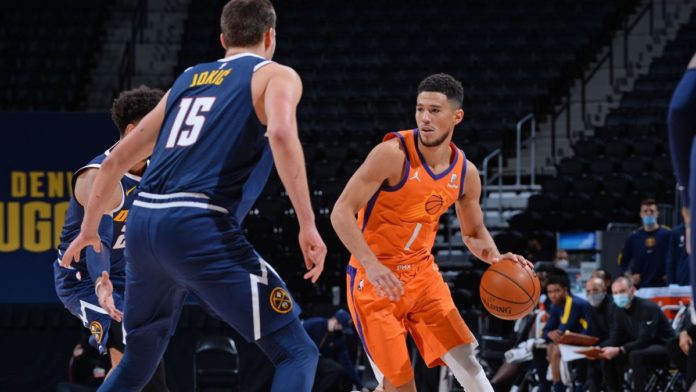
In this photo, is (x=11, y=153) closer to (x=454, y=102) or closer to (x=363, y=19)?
(x=454, y=102)

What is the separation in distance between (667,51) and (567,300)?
32.9 ft

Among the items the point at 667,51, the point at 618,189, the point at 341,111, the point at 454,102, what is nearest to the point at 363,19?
the point at 341,111

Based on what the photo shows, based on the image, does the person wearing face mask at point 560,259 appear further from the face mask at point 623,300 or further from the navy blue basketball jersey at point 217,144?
the navy blue basketball jersey at point 217,144

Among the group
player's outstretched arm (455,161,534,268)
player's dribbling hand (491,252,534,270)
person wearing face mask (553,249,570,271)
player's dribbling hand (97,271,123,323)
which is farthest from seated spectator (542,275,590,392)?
player's dribbling hand (97,271,123,323)

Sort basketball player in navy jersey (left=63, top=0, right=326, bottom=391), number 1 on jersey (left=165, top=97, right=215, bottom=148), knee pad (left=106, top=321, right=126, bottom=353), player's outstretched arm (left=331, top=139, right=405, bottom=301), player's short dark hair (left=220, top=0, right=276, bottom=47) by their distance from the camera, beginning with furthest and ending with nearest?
1. knee pad (left=106, top=321, right=126, bottom=353)
2. player's outstretched arm (left=331, top=139, right=405, bottom=301)
3. player's short dark hair (left=220, top=0, right=276, bottom=47)
4. number 1 on jersey (left=165, top=97, right=215, bottom=148)
5. basketball player in navy jersey (left=63, top=0, right=326, bottom=391)

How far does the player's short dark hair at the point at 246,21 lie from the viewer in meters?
3.99

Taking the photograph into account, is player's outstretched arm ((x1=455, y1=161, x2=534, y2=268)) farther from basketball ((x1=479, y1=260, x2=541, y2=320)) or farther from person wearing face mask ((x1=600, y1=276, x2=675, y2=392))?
person wearing face mask ((x1=600, y1=276, x2=675, y2=392))

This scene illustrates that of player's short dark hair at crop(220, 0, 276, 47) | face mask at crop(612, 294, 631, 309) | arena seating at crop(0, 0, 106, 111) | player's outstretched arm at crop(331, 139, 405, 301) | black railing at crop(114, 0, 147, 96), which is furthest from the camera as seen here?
black railing at crop(114, 0, 147, 96)

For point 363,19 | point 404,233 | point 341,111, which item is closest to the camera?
point 404,233

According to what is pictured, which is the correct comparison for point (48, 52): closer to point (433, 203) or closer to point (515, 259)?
point (433, 203)

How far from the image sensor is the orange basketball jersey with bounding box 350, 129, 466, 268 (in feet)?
18.5

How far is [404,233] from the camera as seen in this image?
18.6ft

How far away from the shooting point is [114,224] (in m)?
5.62

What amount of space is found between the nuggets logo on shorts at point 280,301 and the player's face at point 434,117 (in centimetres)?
202
